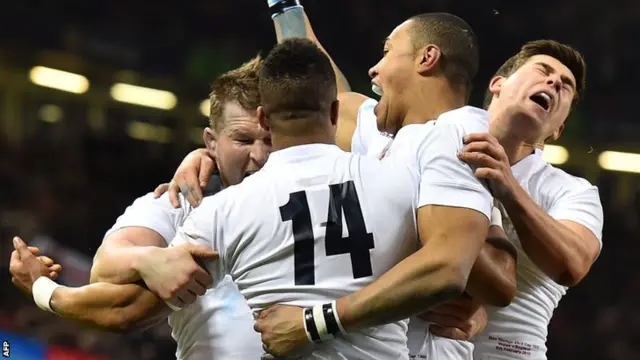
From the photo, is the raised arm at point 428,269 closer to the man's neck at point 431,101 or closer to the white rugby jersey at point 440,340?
the white rugby jersey at point 440,340

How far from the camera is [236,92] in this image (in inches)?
110

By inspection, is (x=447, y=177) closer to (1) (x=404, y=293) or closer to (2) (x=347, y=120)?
→ (1) (x=404, y=293)

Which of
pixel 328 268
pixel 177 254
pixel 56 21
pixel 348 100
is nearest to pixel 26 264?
pixel 177 254

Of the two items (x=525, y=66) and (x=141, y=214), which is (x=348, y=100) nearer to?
(x=525, y=66)

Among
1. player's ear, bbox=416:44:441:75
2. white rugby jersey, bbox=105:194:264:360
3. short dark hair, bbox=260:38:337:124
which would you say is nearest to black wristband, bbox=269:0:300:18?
player's ear, bbox=416:44:441:75

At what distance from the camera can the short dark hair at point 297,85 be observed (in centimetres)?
222

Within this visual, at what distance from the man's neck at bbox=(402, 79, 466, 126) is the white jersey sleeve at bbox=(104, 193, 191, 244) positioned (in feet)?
2.10

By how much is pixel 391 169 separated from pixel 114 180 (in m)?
5.93

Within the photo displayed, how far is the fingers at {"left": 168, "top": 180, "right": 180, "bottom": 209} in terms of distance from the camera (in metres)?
2.73

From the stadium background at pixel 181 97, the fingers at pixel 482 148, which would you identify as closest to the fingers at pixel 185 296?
the fingers at pixel 482 148

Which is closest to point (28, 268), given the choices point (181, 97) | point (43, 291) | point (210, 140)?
point (43, 291)

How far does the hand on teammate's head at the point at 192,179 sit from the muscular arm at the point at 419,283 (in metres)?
0.72

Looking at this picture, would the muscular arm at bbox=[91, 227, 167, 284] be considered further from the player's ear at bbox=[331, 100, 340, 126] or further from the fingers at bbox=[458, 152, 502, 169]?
the fingers at bbox=[458, 152, 502, 169]

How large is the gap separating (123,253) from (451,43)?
1019 millimetres
